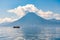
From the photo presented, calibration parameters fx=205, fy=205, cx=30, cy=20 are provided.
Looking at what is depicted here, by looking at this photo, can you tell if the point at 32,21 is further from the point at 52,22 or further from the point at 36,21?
the point at 52,22

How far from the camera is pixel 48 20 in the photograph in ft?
389

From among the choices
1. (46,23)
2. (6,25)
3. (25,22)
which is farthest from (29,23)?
(6,25)

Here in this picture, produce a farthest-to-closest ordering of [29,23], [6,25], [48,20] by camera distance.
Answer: [29,23], [48,20], [6,25]

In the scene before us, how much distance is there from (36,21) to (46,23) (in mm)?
6016

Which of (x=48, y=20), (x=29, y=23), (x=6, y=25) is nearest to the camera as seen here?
(x=6, y=25)

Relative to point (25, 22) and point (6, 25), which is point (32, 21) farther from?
point (6, 25)

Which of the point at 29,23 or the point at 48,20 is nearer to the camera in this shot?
the point at 48,20

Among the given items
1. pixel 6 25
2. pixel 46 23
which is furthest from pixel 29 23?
pixel 6 25

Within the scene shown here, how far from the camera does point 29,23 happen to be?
12625 cm

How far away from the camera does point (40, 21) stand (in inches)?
4936

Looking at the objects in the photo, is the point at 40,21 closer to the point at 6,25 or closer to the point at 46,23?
the point at 46,23

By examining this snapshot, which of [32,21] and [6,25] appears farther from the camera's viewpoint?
[32,21]

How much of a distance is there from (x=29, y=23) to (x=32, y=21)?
342 centimetres

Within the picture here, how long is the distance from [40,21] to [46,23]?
588 centimetres
